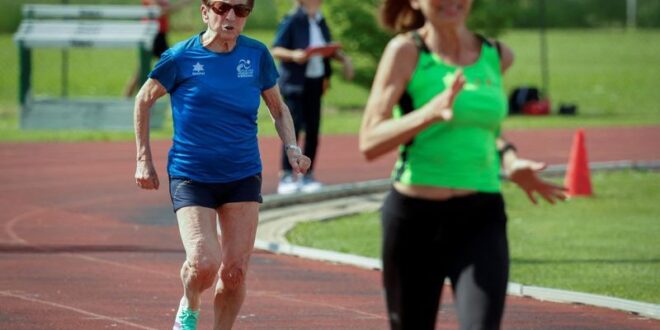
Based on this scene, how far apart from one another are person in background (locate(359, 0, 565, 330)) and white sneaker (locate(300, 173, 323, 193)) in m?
10.8

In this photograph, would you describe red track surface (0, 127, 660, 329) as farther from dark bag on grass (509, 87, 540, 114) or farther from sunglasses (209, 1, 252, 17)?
dark bag on grass (509, 87, 540, 114)

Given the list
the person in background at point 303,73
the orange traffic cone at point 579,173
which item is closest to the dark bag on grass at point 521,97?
the orange traffic cone at point 579,173

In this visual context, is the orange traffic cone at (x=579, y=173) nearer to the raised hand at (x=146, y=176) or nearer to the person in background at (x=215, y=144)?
the person in background at (x=215, y=144)

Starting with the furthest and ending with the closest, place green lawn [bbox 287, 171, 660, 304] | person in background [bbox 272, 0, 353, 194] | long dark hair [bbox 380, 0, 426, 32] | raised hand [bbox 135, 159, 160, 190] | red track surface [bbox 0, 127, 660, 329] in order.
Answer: person in background [bbox 272, 0, 353, 194] < green lawn [bbox 287, 171, 660, 304] < red track surface [bbox 0, 127, 660, 329] < raised hand [bbox 135, 159, 160, 190] < long dark hair [bbox 380, 0, 426, 32]

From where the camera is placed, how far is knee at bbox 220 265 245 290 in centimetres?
809

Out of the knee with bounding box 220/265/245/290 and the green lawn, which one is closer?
the knee with bounding box 220/265/245/290

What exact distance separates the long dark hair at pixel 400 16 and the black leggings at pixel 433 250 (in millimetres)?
769

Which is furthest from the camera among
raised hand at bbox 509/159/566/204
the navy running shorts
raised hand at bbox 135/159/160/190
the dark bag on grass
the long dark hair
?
the dark bag on grass

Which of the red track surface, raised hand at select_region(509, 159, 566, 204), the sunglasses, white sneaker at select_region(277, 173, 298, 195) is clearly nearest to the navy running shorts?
the sunglasses

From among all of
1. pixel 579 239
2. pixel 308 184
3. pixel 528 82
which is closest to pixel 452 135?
pixel 579 239

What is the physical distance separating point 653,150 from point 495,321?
1815 centimetres

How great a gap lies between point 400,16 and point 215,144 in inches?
74.0

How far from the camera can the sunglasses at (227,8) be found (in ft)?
26.7

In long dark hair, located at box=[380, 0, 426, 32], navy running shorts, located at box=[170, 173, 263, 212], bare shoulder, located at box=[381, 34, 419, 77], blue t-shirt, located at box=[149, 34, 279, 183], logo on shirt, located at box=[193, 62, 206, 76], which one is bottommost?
navy running shorts, located at box=[170, 173, 263, 212]
